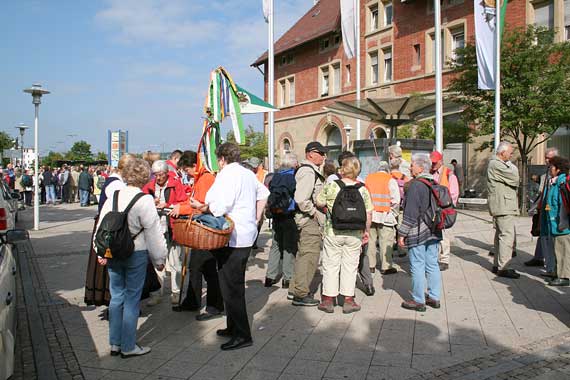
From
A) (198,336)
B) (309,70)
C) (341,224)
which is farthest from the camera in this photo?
(309,70)

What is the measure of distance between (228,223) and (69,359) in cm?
187

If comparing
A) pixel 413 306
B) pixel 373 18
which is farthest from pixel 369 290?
pixel 373 18

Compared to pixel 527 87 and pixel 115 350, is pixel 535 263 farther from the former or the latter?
pixel 527 87

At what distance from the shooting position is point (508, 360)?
441cm

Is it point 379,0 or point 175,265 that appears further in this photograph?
point 379,0

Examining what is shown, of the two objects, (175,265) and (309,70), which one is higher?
(309,70)

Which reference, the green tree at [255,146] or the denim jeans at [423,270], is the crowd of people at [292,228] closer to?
the denim jeans at [423,270]

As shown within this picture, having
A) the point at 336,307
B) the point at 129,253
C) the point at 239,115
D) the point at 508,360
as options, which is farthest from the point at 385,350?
the point at 239,115

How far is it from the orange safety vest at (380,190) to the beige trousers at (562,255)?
235 centimetres

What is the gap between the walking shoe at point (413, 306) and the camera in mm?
5855

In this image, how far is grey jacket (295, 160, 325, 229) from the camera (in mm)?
6020

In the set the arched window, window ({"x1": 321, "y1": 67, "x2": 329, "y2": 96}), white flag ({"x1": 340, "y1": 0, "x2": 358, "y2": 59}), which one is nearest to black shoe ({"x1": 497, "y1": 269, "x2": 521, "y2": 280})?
white flag ({"x1": 340, "y1": 0, "x2": 358, "y2": 59})

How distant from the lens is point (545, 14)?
20.7 metres

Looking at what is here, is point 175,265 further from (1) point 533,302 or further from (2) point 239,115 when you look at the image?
(1) point 533,302
